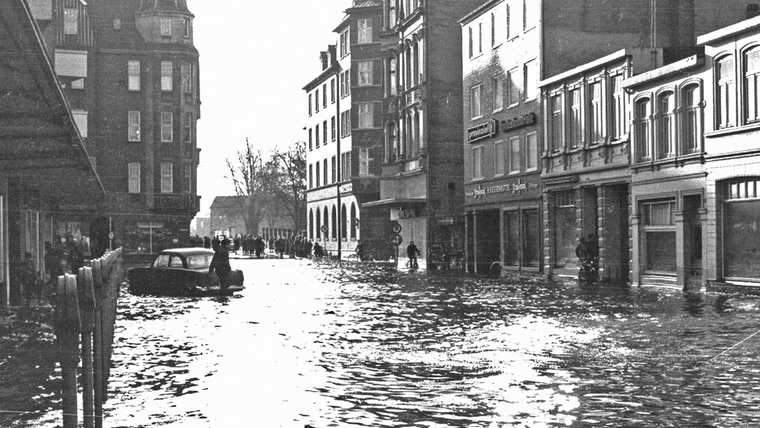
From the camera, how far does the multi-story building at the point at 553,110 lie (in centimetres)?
4238

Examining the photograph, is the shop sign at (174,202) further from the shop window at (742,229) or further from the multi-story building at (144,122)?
the shop window at (742,229)

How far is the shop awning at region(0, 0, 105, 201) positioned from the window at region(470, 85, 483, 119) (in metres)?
27.1

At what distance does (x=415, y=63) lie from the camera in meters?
→ 64.7

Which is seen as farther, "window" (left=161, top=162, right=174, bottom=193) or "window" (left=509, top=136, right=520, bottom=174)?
"window" (left=161, top=162, right=174, bottom=193)

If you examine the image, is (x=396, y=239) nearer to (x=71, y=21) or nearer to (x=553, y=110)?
(x=553, y=110)

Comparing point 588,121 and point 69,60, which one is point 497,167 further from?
point 69,60

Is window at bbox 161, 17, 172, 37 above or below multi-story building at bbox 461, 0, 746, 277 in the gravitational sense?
above

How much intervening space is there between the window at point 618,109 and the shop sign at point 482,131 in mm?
12798

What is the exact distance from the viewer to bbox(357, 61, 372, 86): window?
84.2 metres

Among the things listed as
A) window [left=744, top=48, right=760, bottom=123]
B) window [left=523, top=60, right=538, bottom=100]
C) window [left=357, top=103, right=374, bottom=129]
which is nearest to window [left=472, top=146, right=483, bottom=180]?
window [left=523, top=60, right=538, bottom=100]

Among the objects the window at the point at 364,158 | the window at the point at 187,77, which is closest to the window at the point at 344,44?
the window at the point at 364,158

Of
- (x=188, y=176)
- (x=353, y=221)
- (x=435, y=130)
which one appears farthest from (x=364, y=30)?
(x=435, y=130)

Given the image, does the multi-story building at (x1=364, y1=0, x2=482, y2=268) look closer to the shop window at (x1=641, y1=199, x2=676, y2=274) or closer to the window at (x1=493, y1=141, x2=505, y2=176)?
the window at (x1=493, y1=141, x2=505, y2=176)

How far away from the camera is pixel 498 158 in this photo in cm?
5334
